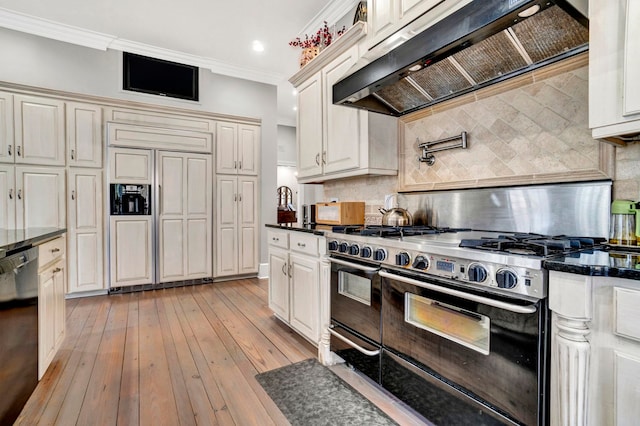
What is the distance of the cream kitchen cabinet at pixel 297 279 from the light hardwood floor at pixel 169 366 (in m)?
0.18

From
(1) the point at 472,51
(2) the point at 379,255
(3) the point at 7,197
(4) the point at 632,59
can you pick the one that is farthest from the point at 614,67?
(3) the point at 7,197

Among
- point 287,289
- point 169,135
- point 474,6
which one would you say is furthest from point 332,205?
point 169,135

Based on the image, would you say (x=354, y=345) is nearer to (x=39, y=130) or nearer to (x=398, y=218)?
(x=398, y=218)

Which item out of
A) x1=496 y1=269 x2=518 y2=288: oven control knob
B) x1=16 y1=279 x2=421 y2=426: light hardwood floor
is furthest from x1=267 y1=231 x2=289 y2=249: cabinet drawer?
x1=496 y1=269 x2=518 y2=288: oven control knob

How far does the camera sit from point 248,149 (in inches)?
183

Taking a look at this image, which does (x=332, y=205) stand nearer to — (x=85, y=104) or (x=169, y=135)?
(x=169, y=135)

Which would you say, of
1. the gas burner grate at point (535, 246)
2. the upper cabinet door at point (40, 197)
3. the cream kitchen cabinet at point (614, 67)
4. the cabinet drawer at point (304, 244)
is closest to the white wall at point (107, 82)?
the upper cabinet door at point (40, 197)

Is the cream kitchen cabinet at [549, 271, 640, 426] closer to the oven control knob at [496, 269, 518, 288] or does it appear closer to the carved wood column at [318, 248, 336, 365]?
the oven control knob at [496, 269, 518, 288]

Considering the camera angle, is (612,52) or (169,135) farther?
(169,135)

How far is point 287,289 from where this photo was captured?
8.74 feet

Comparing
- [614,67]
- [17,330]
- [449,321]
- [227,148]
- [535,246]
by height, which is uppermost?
[227,148]

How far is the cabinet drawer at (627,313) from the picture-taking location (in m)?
0.86

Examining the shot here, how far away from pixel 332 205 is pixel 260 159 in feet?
7.77

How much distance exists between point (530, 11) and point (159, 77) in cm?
421
